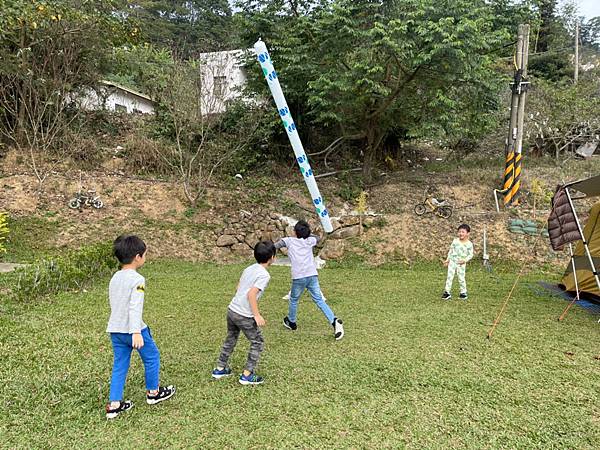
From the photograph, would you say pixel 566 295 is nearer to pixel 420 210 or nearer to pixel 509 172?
pixel 420 210

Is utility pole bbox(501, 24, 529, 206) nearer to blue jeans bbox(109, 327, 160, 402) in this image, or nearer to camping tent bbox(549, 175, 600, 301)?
camping tent bbox(549, 175, 600, 301)

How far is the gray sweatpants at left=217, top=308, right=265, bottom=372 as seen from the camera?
320 cm

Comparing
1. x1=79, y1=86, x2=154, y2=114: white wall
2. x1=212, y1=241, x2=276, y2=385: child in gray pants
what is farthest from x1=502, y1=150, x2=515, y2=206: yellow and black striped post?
x1=79, y1=86, x2=154, y2=114: white wall

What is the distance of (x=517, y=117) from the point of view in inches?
393

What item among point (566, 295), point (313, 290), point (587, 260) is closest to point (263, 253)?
point (313, 290)

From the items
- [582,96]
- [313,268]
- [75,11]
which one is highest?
[75,11]

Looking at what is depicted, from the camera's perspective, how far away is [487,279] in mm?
7871

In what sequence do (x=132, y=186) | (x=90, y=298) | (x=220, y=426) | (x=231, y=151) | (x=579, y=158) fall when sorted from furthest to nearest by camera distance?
(x=579, y=158)
(x=231, y=151)
(x=132, y=186)
(x=90, y=298)
(x=220, y=426)

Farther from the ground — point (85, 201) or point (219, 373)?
point (85, 201)

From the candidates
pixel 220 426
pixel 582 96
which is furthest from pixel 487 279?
pixel 582 96

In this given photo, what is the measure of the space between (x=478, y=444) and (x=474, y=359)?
1.43 meters

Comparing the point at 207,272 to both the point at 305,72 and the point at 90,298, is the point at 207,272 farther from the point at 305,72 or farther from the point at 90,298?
the point at 305,72

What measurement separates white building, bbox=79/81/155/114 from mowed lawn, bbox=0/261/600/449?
9442 mm

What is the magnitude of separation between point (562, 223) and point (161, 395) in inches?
203
